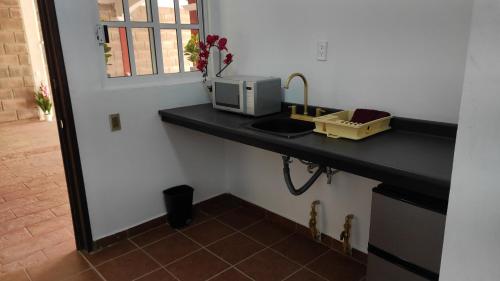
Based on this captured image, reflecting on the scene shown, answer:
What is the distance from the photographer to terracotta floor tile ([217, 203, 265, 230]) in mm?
2712

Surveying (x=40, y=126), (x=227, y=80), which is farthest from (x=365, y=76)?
(x=40, y=126)

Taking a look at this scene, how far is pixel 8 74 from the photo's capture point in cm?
572

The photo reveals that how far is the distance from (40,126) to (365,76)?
5468 mm

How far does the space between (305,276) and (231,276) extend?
0.44 metres

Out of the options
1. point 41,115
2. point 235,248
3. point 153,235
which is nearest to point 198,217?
point 153,235

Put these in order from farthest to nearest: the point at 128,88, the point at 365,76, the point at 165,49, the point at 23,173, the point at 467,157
Answer: the point at 23,173
the point at 165,49
the point at 128,88
the point at 365,76
the point at 467,157

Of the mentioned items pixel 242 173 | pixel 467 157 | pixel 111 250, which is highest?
pixel 467 157

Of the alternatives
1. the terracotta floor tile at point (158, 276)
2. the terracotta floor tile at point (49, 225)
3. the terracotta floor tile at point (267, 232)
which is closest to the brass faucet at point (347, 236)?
the terracotta floor tile at point (267, 232)

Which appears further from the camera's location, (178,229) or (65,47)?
(178,229)

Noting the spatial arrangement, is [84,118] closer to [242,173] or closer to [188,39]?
[188,39]

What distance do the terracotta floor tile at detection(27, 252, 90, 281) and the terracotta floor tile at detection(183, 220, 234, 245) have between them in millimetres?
713

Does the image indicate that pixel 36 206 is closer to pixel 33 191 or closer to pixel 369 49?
pixel 33 191

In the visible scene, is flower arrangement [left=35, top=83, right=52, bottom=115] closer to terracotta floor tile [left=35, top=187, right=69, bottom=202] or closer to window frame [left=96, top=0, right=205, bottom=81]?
terracotta floor tile [left=35, top=187, right=69, bottom=202]

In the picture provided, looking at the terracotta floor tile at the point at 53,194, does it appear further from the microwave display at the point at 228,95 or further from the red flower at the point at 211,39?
the red flower at the point at 211,39
